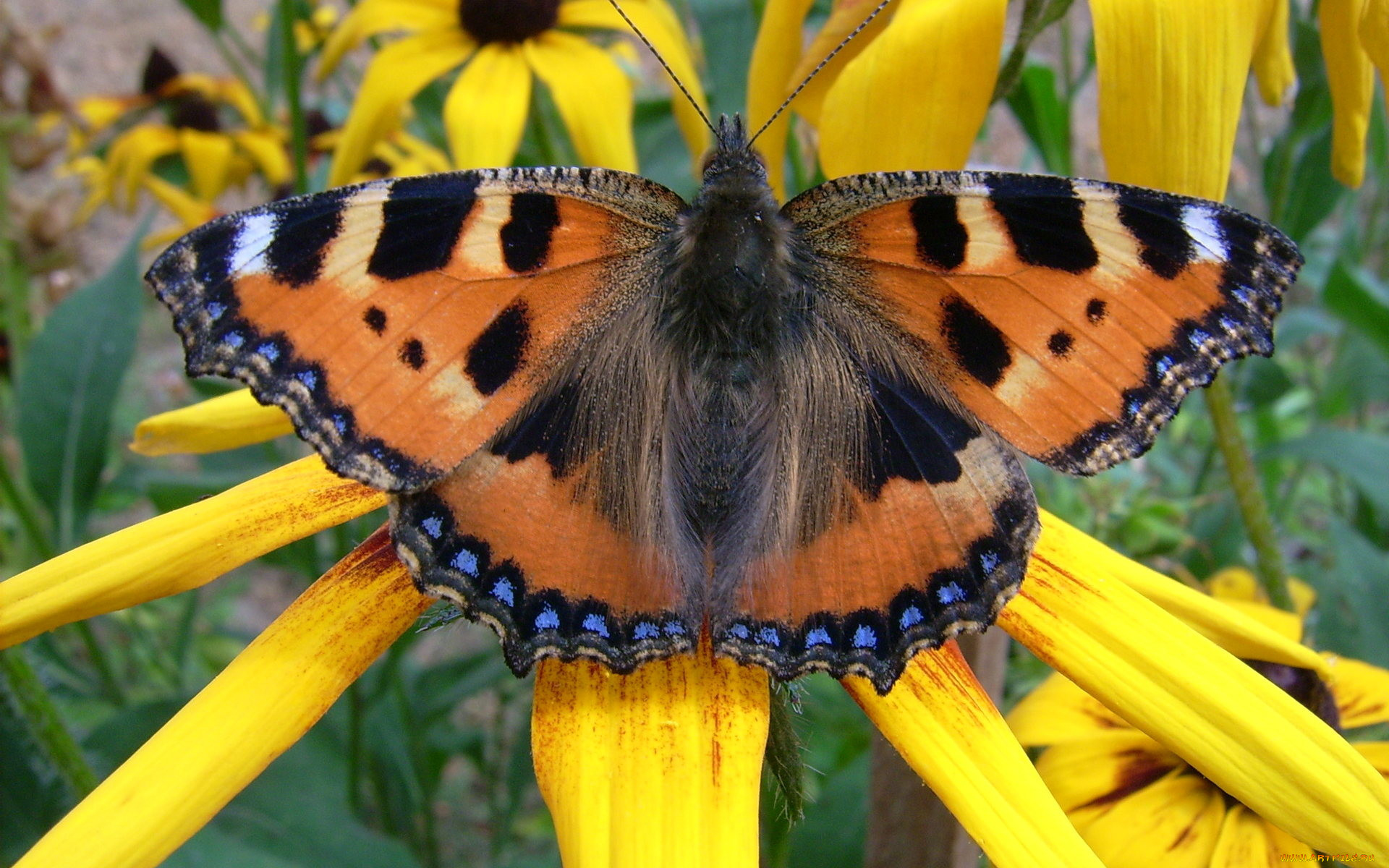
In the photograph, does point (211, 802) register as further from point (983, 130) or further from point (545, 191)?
point (983, 130)

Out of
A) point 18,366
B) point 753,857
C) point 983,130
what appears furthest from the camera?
point 18,366

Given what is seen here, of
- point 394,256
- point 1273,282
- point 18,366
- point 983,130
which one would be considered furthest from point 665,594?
point 18,366

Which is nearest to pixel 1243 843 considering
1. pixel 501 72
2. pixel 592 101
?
pixel 592 101

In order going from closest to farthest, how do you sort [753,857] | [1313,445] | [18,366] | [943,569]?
[753,857]
[943,569]
[1313,445]
[18,366]

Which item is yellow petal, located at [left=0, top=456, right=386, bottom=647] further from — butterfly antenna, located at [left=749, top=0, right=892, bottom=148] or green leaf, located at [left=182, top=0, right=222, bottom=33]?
green leaf, located at [left=182, top=0, right=222, bottom=33]

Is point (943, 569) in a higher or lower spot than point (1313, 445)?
lower
